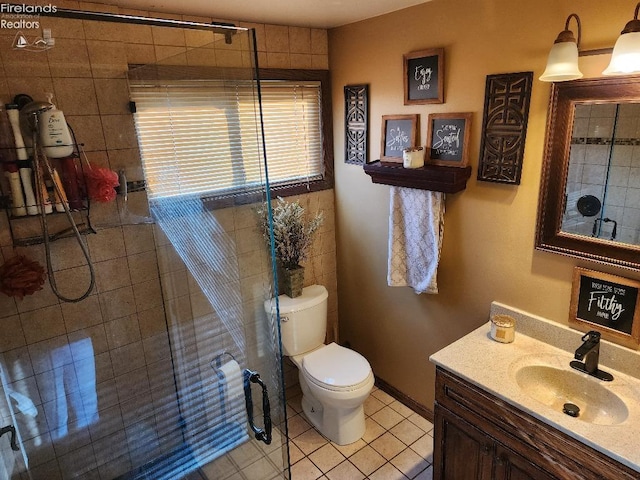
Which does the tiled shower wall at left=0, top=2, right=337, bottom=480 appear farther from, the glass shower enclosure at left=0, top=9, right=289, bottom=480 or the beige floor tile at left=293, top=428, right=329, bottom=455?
the beige floor tile at left=293, top=428, right=329, bottom=455

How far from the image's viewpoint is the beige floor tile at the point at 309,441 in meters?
2.60

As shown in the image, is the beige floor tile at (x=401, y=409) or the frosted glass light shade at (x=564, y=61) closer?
the frosted glass light shade at (x=564, y=61)

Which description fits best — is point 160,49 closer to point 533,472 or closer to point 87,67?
point 87,67

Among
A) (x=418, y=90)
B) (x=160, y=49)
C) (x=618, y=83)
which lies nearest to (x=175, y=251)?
(x=160, y=49)

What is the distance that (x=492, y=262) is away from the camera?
2174 mm

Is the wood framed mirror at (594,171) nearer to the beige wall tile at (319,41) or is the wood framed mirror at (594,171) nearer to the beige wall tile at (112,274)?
the beige wall tile at (319,41)

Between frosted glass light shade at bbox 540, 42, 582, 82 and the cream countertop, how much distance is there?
1.11 m

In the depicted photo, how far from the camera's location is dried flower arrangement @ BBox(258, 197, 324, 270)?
2.63 metres

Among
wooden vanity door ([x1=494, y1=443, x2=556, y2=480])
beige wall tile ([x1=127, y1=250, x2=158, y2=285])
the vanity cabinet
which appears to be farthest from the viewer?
beige wall tile ([x1=127, y1=250, x2=158, y2=285])

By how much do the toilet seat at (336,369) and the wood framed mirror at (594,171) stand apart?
125 cm

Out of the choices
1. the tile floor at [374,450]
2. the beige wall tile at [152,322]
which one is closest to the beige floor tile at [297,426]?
the tile floor at [374,450]

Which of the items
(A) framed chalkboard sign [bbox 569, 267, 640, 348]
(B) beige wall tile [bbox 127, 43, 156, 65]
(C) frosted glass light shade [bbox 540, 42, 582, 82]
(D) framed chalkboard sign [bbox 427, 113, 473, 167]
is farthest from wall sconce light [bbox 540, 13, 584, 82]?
(B) beige wall tile [bbox 127, 43, 156, 65]

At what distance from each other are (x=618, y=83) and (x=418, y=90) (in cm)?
97

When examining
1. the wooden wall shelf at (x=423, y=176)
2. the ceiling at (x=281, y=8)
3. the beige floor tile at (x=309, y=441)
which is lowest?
the beige floor tile at (x=309, y=441)
